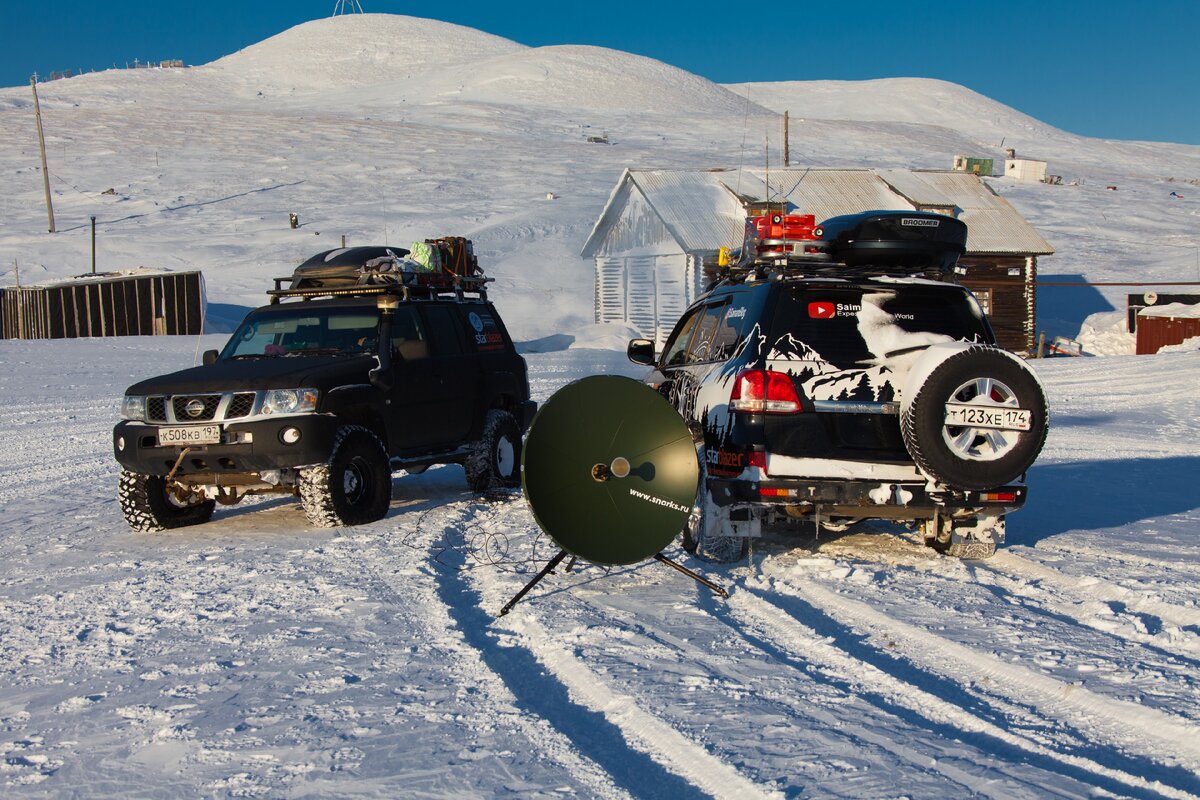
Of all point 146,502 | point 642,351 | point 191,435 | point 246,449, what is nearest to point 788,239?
point 642,351

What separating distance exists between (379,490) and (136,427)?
6.14 ft

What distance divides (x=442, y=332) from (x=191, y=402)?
2635 millimetres

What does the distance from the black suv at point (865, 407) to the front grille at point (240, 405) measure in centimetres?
339

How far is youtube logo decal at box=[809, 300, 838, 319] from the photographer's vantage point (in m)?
7.47

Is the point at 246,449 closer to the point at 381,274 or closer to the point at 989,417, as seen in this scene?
the point at 381,274

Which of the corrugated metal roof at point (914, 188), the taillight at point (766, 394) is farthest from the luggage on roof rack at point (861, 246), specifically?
the corrugated metal roof at point (914, 188)

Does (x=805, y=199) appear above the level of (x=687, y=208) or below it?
above

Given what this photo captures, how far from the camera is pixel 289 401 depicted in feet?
29.8

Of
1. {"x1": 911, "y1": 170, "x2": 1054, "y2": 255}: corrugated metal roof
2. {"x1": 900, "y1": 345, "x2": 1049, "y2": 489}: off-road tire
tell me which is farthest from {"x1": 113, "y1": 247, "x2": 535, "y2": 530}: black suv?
{"x1": 911, "y1": 170, "x2": 1054, "y2": 255}: corrugated metal roof

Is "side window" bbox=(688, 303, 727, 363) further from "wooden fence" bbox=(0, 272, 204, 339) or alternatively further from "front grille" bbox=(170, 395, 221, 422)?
"wooden fence" bbox=(0, 272, 204, 339)

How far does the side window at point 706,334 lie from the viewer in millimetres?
8398

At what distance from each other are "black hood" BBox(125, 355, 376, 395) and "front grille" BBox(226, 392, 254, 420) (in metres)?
0.06

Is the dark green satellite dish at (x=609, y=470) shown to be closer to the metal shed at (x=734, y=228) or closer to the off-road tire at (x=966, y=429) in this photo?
the off-road tire at (x=966, y=429)

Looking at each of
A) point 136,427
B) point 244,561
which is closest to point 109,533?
point 136,427
